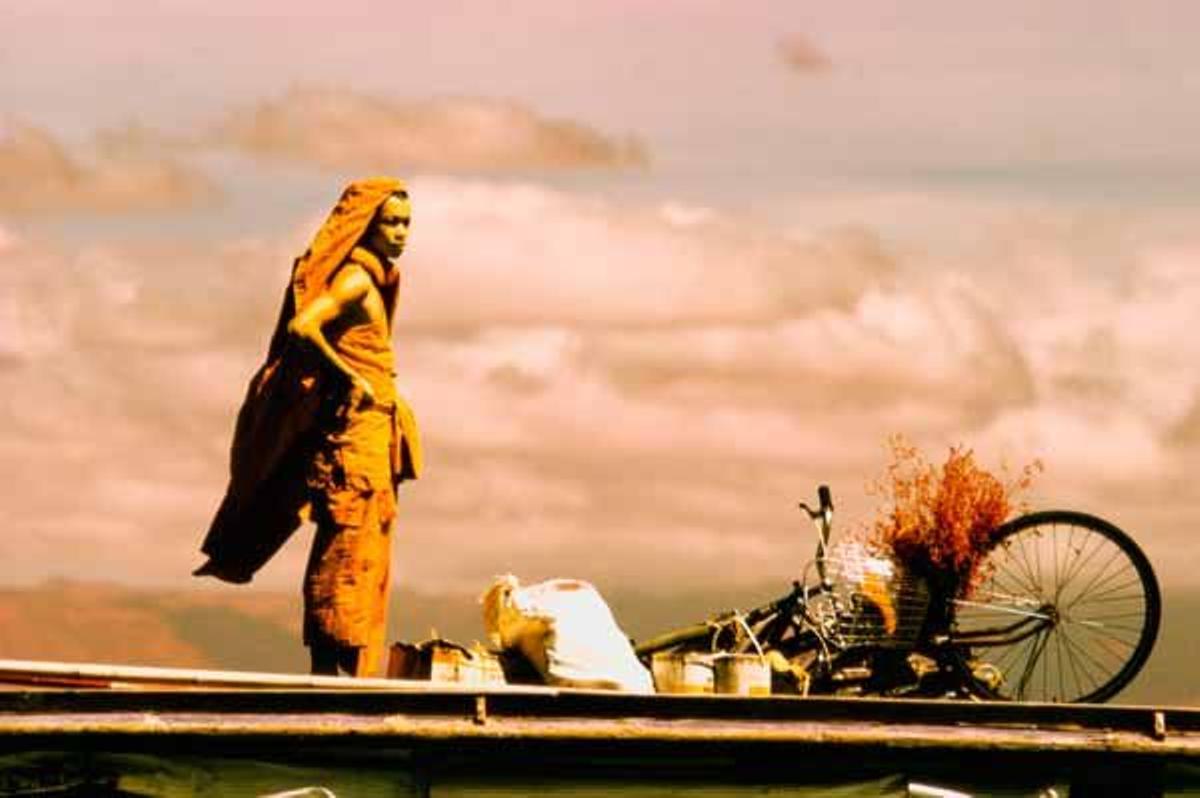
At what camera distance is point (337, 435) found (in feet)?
56.0

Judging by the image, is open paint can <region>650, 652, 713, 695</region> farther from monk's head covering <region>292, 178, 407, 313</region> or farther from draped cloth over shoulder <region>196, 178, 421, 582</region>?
monk's head covering <region>292, 178, 407, 313</region>

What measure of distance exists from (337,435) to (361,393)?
0.27 metres

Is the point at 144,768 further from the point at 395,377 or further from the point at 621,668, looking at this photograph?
the point at 395,377

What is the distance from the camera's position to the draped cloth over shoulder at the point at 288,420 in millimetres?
17094

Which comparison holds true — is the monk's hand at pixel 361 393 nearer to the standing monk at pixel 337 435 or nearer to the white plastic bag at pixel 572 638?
the standing monk at pixel 337 435

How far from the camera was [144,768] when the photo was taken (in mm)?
13398

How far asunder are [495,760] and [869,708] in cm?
162

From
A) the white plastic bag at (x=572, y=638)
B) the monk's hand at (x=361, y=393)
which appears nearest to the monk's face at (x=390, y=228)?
the monk's hand at (x=361, y=393)

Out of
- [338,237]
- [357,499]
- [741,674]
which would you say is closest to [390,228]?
[338,237]

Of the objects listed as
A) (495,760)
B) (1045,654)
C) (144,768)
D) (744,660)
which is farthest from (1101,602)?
(144,768)

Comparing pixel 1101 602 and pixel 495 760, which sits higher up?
pixel 1101 602

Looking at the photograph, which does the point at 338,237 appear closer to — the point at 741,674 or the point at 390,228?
the point at 390,228

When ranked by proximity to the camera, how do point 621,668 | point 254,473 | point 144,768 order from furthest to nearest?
1. point 254,473
2. point 621,668
3. point 144,768

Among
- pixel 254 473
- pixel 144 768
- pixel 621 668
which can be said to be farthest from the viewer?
pixel 254 473
